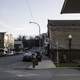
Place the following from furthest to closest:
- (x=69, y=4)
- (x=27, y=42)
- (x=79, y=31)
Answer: (x=27, y=42) < (x=79, y=31) < (x=69, y=4)

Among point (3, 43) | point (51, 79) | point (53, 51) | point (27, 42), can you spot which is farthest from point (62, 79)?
point (27, 42)

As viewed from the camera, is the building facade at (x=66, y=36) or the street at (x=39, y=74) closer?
the street at (x=39, y=74)

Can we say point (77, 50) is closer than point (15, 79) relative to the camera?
No

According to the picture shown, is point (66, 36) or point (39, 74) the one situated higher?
point (66, 36)

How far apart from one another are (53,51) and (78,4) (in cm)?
4970

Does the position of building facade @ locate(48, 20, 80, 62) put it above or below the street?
above

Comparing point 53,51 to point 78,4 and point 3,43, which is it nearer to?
point 78,4

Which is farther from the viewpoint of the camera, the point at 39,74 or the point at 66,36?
the point at 66,36

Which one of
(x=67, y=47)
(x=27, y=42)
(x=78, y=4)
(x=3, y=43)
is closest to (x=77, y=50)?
(x=67, y=47)

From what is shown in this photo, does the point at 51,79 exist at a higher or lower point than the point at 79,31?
lower

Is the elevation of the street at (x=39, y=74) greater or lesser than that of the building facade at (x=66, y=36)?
lesser

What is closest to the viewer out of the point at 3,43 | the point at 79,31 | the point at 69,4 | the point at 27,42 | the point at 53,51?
the point at 69,4

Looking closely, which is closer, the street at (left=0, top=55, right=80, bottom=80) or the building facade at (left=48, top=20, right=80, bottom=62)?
the street at (left=0, top=55, right=80, bottom=80)

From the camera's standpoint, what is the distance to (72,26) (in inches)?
2562
